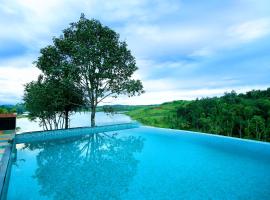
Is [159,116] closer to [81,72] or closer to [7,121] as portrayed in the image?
→ [81,72]

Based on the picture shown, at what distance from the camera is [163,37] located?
14.2m

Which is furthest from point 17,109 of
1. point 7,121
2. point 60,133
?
point 60,133

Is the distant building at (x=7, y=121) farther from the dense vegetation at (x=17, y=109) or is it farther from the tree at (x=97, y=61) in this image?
the tree at (x=97, y=61)

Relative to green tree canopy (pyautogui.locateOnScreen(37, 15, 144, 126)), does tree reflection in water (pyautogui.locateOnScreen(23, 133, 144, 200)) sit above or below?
below

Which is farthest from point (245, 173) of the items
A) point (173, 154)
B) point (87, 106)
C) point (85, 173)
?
point (87, 106)

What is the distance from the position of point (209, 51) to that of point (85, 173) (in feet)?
40.8

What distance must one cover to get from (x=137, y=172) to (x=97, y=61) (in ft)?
34.6

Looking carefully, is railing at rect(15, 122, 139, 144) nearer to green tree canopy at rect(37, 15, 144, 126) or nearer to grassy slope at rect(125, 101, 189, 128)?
green tree canopy at rect(37, 15, 144, 126)

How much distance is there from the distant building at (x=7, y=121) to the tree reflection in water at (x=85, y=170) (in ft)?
11.4

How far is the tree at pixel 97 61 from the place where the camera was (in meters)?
15.2

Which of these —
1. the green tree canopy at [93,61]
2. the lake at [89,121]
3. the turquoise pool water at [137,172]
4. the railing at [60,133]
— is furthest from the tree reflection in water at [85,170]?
the lake at [89,121]

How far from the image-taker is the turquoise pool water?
5043mm

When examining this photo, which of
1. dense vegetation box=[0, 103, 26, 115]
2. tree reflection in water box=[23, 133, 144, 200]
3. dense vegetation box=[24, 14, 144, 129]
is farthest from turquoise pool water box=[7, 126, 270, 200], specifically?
dense vegetation box=[0, 103, 26, 115]

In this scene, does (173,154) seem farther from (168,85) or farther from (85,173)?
(168,85)
